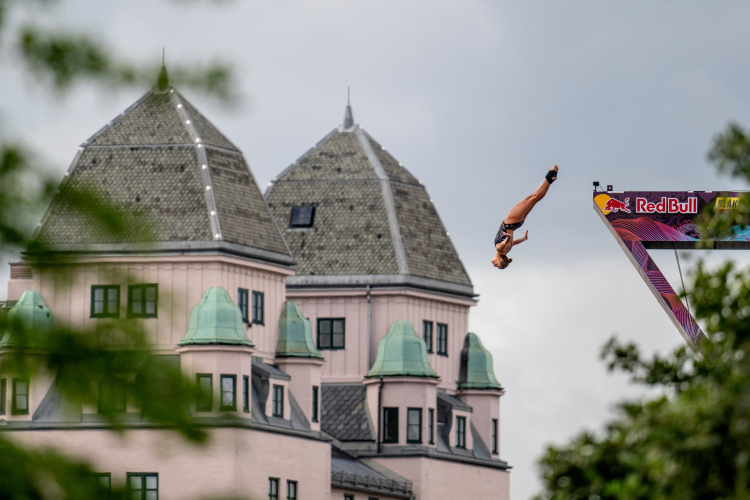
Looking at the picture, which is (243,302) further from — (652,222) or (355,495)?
(652,222)

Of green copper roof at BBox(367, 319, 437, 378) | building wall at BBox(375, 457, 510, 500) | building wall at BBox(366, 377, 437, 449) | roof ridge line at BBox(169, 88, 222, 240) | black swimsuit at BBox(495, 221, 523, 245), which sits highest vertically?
roof ridge line at BBox(169, 88, 222, 240)

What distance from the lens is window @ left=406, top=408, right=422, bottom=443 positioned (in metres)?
79.0

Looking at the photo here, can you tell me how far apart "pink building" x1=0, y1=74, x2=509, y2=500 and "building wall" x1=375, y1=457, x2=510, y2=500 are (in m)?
0.09

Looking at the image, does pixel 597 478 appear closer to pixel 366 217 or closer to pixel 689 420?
pixel 689 420

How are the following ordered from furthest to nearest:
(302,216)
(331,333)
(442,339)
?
(442,339), (302,216), (331,333)

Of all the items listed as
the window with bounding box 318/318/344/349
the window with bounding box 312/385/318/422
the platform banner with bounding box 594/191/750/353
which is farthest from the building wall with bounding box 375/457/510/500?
the platform banner with bounding box 594/191/750/353

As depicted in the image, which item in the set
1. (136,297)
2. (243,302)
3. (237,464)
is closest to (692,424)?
(136,297)

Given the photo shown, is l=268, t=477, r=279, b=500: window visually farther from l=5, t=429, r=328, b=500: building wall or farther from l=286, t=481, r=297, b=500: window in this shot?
l=286, t=481, r=297, b=500: window

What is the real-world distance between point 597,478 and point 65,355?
7.96 meters

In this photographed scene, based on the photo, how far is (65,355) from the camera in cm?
758

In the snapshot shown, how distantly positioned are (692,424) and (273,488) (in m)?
59.1

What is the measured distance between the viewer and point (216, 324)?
229 feet

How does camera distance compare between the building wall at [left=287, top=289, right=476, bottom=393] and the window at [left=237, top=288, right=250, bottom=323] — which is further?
the building wall at [left=287, top=289, right=476, bottom=393]

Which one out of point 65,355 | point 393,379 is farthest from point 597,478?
point 393,379
